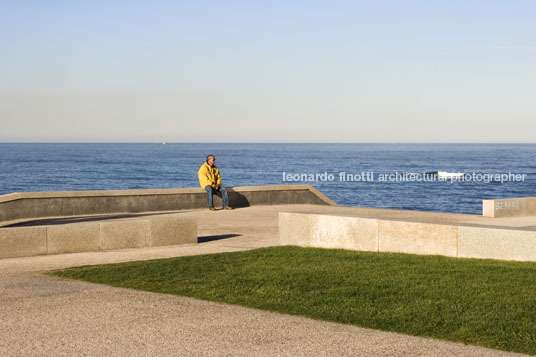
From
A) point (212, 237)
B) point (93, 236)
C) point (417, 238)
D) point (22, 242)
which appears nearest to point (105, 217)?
point (212, 237)

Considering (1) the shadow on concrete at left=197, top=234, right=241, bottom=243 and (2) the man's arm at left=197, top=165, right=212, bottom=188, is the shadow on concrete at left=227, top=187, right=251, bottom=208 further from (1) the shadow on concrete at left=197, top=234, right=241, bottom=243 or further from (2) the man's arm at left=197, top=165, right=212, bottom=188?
(1) the shadow on concrete at left=197, top=234, right=241, bottom=243

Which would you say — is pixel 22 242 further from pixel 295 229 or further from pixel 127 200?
pixel 127 200

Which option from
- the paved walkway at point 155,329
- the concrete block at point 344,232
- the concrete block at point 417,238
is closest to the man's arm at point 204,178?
the concrete block at point 344,232

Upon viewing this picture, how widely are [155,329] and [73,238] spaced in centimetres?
589

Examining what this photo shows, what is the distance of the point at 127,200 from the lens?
19.2 m

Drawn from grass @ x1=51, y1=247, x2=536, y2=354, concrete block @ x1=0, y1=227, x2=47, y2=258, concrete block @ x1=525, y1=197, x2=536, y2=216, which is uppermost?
concrete block @ x1=0, y1=227, x2=47, y2=258

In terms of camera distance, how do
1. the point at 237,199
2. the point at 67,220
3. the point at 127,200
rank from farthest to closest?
the point at 237,199, the point at 127,200, the point at 67,220

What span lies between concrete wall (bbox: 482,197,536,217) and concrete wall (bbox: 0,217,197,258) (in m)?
8.68

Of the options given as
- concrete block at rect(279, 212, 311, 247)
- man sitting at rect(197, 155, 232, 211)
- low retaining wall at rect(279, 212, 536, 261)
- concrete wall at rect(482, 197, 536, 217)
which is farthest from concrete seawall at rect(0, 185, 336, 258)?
concrete wall at rect(482, 197, 536, 217)

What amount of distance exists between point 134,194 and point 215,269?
964 cm

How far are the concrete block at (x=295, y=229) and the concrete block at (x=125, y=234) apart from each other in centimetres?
230

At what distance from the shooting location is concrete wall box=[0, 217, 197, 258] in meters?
11.6

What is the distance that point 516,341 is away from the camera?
6188mm

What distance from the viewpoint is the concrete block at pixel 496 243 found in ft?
33.3
